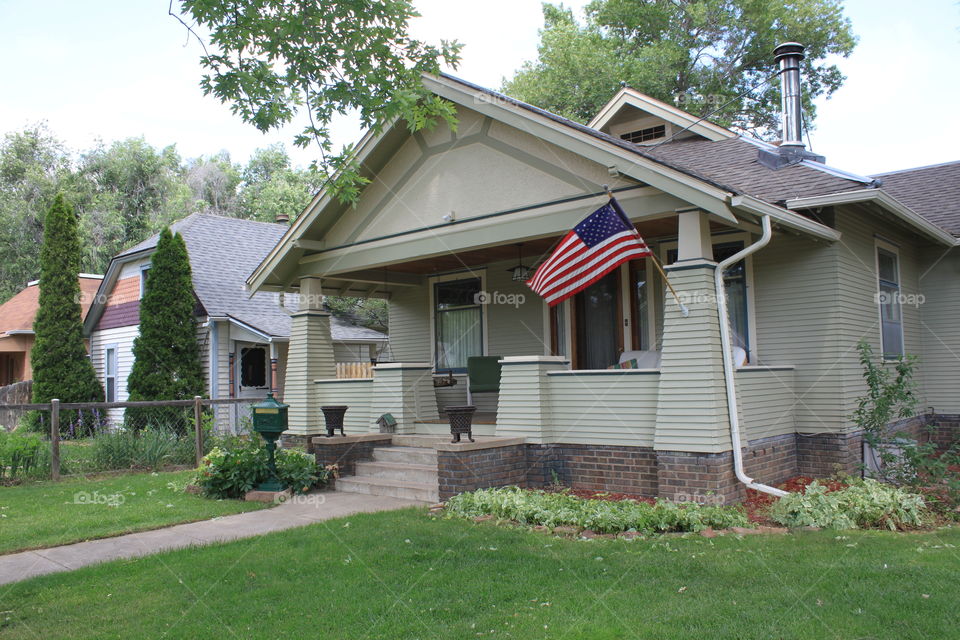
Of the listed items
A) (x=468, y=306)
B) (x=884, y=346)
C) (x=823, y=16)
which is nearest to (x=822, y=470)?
(x=884, y=346)

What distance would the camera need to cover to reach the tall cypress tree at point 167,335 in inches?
663

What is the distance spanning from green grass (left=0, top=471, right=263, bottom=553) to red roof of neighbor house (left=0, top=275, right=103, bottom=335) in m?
13.0

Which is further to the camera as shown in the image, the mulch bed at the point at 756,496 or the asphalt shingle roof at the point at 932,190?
the asphalt shingle roof at the point at 932,190

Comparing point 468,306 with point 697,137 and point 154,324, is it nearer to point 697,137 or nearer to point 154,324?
point 697,137

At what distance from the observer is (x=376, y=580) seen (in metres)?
5.37

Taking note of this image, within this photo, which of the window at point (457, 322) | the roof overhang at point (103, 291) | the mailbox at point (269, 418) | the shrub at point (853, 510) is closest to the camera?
the shrub at point (853, 510)

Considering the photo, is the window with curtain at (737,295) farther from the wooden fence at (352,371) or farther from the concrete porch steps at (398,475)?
the wooden fence at (352,371)

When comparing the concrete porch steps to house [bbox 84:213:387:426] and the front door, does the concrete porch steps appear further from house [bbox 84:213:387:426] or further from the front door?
house [bbox 84:213:387:426]

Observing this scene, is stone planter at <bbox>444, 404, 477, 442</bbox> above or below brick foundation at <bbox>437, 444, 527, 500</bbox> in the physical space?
above

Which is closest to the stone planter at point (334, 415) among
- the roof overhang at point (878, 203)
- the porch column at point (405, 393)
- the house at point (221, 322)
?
the porch column at point (405, 393)

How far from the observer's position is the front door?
10.8 metres

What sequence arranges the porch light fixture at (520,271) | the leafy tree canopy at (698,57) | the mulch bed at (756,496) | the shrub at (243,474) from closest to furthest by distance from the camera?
the mulch bed at (756,496), the shrub at (243,474), the porch light fixture at (520,271), the leafy tree canopy at (698,57)

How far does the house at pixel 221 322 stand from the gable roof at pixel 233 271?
0.03 meters

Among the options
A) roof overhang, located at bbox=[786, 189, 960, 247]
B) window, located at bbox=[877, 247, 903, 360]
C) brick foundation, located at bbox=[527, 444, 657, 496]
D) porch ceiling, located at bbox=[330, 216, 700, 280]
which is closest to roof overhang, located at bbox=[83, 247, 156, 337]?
porch ceiling, located at bbox=[330, 216, 700, 280]
